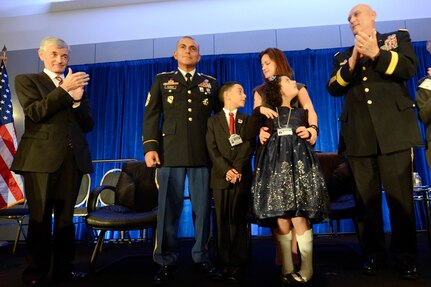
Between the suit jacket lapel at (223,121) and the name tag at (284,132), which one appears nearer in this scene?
the name tag at (284,132)

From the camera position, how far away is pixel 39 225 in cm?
215

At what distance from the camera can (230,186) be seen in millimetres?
2166

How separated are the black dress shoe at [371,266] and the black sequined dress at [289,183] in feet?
1.73

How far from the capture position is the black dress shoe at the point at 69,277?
7.24 feet

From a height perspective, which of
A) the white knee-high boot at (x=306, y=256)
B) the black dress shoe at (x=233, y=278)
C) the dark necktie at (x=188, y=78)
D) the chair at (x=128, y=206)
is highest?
the dark necktie at (x=188, y=78)

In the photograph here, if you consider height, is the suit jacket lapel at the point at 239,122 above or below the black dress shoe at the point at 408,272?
above

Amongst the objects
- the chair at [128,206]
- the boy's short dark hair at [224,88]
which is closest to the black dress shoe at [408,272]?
the boy's short dark hair at [224,88]

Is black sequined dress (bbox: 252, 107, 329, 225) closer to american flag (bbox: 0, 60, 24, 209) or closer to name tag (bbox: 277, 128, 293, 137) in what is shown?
name tag (bbox: 277, 128, 293, 137)

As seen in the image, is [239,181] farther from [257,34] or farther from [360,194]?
[257,34]

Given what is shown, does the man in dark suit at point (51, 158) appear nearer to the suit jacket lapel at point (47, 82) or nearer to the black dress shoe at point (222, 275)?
the suit jacket lapel at point (47, 82)

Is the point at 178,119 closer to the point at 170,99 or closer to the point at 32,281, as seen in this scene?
the point at 170,99

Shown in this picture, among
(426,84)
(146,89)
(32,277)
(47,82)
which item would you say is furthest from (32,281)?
(146,89)

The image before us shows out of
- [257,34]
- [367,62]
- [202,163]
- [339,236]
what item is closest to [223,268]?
[202,163]

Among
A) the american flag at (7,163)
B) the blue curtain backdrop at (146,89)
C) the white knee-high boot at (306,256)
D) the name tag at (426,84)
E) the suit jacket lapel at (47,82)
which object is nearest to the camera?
the white knee-high boot at (306,256)
